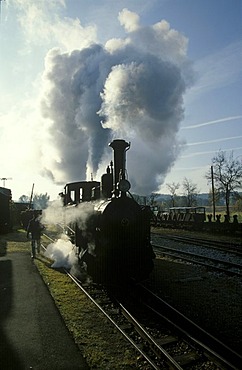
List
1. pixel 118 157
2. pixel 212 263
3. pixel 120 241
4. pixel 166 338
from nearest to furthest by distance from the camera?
pixel 166 338 → pixel 120 241 → pixel 118 157 → pixel 212 263

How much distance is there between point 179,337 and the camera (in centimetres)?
519

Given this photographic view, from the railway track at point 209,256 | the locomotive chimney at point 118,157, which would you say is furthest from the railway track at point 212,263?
the locomotive chimney at point 118,157

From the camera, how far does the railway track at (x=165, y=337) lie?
439 centimetres

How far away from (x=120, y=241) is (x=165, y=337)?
289cm

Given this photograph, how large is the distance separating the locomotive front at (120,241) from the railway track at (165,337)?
0.66 metres

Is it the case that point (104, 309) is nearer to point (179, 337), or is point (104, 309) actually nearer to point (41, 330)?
point (41, 330)

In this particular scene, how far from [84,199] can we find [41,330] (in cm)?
593

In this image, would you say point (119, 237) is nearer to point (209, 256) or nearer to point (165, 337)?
point (165, 337)

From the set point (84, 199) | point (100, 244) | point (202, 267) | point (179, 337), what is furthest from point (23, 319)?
point (202, 267)

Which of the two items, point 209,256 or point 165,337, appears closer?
point 165,337

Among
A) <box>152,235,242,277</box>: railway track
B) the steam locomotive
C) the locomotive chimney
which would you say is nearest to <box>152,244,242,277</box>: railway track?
<box>152,235,242,277</box>: railway track

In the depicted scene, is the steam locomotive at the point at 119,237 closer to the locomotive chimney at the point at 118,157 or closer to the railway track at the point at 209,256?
the locomotive chimney at the point at 118,157

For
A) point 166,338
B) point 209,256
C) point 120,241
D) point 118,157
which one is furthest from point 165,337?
point 209,256

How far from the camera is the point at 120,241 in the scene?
25.7 feet
